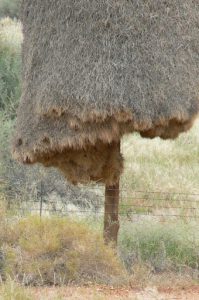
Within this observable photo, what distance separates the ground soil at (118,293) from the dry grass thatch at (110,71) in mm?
1329

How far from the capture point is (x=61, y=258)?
7305mm

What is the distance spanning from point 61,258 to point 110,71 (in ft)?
6.59

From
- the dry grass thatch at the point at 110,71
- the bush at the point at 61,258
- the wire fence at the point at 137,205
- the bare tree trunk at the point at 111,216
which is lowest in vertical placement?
the bush at the point at 61,258

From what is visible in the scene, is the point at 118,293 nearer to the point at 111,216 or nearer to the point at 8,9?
the point at 111,216

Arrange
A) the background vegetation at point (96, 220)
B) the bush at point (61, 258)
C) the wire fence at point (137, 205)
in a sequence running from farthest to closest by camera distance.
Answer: the wire fence at point (137, 205)
the background vegetation at point (96, 220)
the bush at point (61, 258)

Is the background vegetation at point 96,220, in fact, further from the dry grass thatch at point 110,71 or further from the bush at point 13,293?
the dry grass thatch at point 110,71

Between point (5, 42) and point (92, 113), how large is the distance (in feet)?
38.5

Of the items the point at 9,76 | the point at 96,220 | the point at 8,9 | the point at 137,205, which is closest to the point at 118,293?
the point at 96,220

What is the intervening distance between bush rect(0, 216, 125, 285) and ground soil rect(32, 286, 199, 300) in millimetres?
298

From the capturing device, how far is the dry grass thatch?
6539mm

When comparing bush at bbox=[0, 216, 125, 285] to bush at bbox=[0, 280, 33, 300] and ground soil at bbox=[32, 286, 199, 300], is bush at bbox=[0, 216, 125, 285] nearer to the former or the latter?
ground soil at bbox=[32, 286, 199, 300]

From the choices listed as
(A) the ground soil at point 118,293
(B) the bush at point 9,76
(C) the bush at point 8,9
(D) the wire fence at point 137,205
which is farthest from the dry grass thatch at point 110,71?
(C) the bush at point 8,9

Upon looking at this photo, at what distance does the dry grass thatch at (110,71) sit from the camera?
21.5 ft

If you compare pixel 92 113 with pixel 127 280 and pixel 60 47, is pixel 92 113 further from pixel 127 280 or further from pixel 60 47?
pixel 127 280
